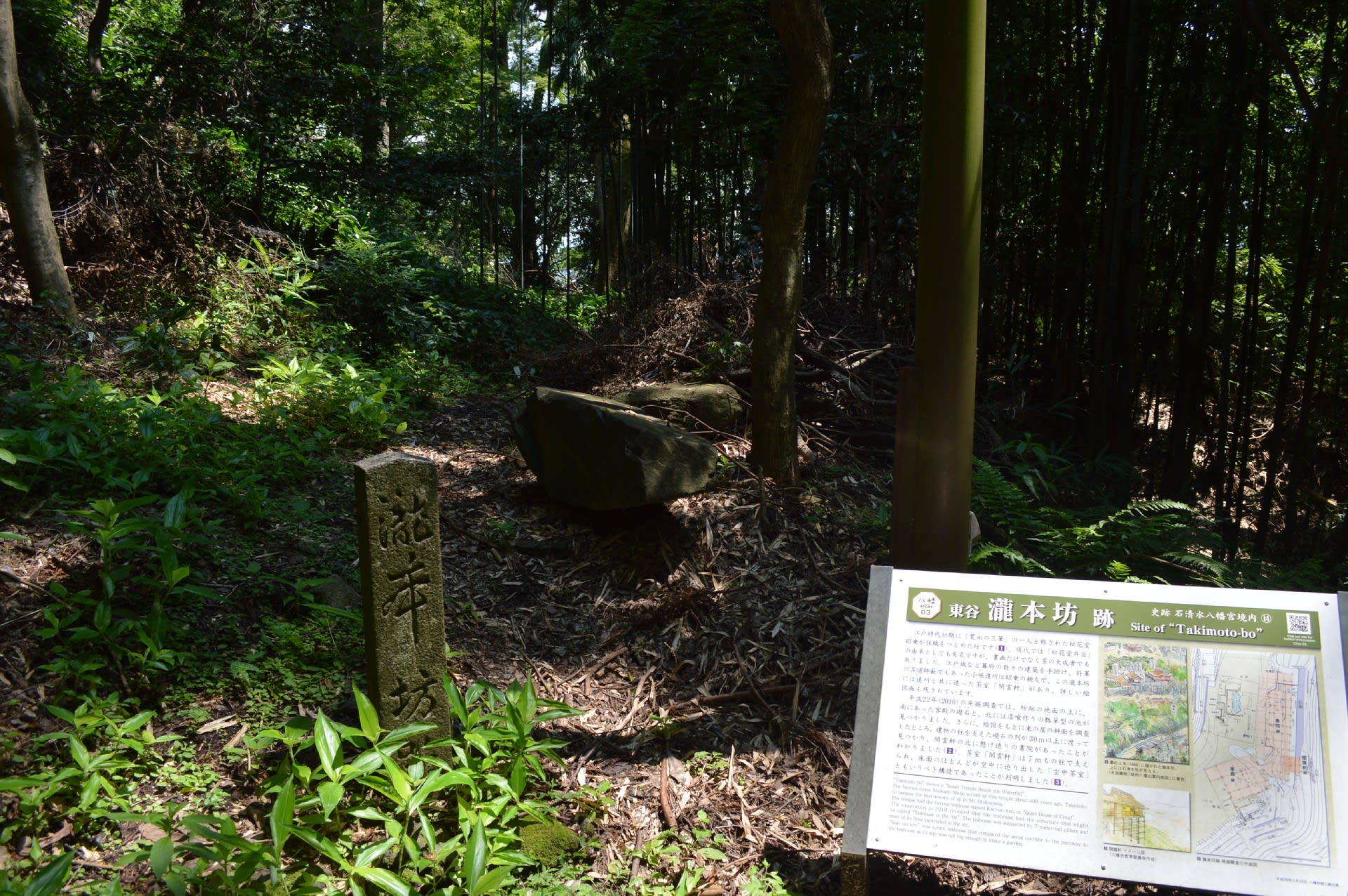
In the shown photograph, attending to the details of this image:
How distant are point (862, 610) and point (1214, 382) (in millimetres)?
2935

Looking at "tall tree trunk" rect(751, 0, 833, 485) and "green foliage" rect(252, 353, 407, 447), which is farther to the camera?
"green foliage" rect(252, 353, 407, 447)

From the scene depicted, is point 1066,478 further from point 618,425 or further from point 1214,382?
point 618,425

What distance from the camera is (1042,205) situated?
222 inches

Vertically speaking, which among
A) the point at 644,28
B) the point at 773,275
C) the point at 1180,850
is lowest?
the point at 1180,850

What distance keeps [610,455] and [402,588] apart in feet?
Answer: 5.15

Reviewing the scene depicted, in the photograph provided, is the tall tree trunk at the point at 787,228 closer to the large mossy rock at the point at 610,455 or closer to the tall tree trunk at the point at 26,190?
the large mossy rock at the point at 610,455

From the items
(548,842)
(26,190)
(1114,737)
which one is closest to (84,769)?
(548,842)

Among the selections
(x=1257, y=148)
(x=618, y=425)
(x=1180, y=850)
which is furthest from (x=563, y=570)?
(x=1257, y=148)

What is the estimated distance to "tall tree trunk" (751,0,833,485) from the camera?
13.0ft

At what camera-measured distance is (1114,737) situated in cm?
192

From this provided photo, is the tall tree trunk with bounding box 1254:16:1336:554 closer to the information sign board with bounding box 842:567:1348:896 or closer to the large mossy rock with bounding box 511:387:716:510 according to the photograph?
the information sign board with bounding box 842:567:1348:896

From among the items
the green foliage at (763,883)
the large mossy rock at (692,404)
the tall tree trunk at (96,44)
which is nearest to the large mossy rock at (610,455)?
the large mossy rock at (692,404)

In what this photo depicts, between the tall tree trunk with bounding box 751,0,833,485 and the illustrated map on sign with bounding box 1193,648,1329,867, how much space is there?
2704 millimetres

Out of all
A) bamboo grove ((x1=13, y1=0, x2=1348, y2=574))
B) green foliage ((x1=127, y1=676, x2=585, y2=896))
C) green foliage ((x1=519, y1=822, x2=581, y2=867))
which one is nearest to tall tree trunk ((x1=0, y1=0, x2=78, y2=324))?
bamboo grove ((x1=13, y1=0, x2=1348, y2=574))
